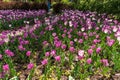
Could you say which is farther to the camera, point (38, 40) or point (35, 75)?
point (38, 40)

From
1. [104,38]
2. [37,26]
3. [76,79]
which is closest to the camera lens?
[76,79]

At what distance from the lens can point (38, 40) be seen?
8031mm

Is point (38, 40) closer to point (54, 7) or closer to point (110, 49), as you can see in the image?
point (110, 49)

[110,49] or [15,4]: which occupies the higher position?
[110,49]

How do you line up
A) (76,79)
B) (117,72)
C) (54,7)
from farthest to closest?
(54,7)
(117,72)
(76,79)

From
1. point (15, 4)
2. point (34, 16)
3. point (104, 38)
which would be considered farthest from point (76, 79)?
point (15, 4)

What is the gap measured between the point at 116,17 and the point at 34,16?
14.3ft

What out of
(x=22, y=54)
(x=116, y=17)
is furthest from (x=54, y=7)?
(x=22, y=54)

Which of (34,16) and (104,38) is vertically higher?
(104,38)

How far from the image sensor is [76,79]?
540 centimetres

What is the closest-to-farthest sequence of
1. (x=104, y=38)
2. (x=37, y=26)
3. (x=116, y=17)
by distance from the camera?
(x=104, y=38), (x=37, y=26), (x=116, y=17)

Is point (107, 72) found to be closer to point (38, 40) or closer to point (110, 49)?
point (110, 49)

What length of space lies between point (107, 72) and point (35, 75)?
1424 mm

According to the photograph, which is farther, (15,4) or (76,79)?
(15,4)
